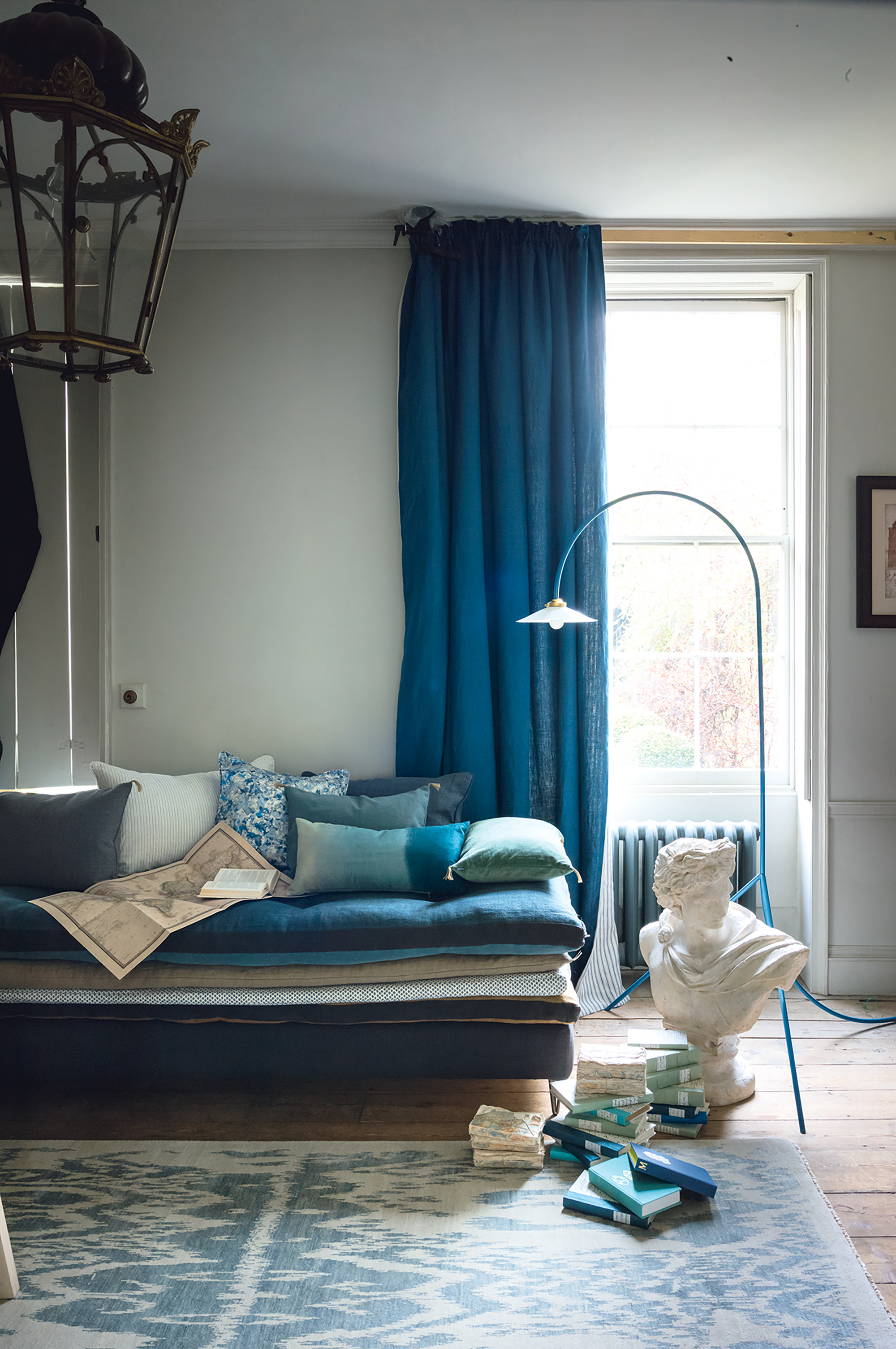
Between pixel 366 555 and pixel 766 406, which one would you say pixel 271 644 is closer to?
pixel 366 555

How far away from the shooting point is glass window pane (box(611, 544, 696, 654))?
3693 mm

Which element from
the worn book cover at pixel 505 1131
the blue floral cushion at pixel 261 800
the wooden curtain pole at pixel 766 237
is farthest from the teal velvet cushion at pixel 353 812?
the wooden curtain pole at pixel 766 237

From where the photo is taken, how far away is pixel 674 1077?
7.88 feet

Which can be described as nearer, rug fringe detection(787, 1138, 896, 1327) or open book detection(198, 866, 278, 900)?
rug fringe detection(787, 1138, 896, 1327)

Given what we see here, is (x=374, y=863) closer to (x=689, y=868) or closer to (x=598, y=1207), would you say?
(x=689, y=868)

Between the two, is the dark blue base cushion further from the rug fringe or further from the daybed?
the rug fringe

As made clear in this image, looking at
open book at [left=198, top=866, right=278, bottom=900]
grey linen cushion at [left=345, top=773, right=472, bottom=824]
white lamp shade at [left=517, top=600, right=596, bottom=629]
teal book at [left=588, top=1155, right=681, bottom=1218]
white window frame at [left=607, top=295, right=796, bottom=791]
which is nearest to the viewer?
teal book at [left=588, top=1155, right=681, bottom=1218]

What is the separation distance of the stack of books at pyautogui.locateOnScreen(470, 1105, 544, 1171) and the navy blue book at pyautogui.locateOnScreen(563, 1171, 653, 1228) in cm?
16

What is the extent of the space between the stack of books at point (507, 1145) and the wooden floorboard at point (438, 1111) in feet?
0.48

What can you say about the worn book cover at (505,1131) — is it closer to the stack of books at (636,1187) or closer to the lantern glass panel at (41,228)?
the stack of books at (636,1187)

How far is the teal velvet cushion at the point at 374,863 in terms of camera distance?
8.90ft

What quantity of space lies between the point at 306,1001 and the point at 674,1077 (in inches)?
39.8

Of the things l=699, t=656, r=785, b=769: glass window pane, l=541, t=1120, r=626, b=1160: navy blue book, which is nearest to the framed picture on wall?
l=699, t=656, r=785, b=769: glass window pane

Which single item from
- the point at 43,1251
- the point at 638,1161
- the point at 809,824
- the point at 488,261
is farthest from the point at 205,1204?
the point at 488,261
